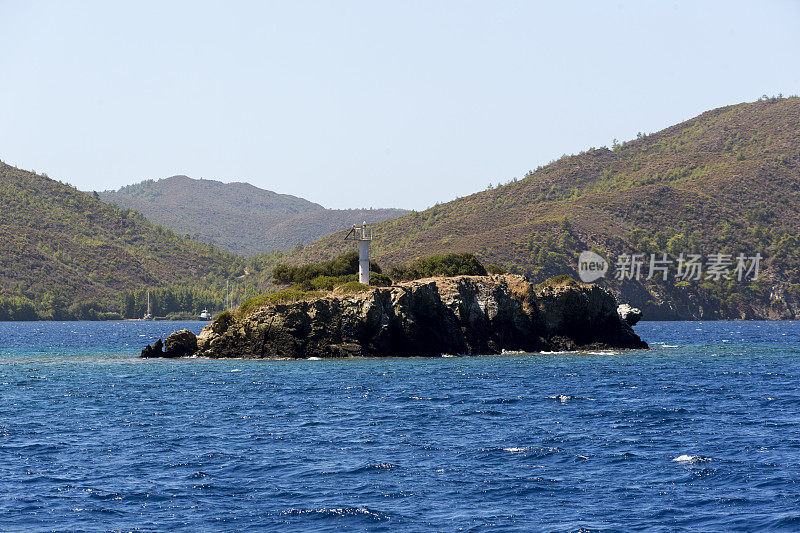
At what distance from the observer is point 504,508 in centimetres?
2259

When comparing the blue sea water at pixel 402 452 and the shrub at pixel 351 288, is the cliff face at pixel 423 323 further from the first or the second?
the blue sea water at pixel 402 452

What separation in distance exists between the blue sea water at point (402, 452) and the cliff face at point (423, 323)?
1601cm

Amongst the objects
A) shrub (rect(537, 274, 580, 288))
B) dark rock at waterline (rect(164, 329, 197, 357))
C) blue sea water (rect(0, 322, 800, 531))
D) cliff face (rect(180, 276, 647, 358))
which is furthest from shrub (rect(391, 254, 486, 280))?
blue sea water (rect(0, 322, 800, 531))

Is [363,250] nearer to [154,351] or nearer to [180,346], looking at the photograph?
[180,346]

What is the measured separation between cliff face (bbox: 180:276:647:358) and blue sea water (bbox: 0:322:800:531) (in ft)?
52.5

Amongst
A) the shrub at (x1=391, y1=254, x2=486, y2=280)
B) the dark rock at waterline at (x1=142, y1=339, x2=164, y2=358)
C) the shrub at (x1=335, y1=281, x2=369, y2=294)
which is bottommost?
the dark rock at waterline at (x1=142, y1=339, x2=164, y2=358)

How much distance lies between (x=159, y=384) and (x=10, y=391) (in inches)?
332

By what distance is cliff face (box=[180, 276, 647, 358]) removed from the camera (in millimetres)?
72438

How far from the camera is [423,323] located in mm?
74688

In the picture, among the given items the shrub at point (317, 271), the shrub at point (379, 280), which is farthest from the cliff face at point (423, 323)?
the shrub at point (317, 271)

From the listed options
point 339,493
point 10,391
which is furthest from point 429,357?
point 339,493

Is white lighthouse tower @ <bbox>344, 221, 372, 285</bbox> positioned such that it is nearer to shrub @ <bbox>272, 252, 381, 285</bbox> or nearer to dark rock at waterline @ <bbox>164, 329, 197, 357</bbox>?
shrub @ <bbox>272, 252, 381, 285</bbox>

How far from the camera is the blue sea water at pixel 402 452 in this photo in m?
22.0

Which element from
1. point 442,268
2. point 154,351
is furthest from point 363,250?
point 154,351
